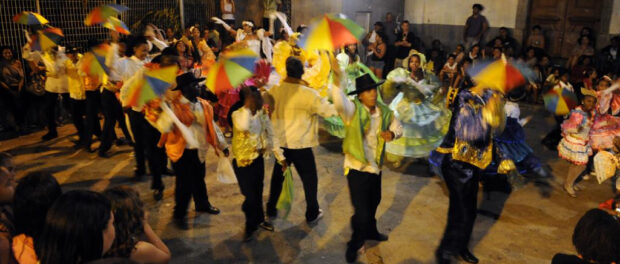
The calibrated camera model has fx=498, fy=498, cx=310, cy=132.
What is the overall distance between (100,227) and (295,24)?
14199 mm

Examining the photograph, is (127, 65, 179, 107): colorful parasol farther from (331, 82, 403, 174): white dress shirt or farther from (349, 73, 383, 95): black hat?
(349, 73, 383, 95): black hat

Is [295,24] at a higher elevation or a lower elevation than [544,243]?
higher

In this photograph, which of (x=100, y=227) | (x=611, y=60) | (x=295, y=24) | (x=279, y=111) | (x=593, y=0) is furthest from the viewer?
(x=295, y=24)

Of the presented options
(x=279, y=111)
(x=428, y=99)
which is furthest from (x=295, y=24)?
(x=279, y=111)

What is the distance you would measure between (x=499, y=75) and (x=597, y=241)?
1897 millimetres

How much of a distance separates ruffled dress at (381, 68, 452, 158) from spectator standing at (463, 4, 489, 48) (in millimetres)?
7437

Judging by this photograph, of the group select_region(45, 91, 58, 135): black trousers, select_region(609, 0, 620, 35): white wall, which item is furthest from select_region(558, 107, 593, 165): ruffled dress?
select_region(45, 91, 58, 135): black trousers

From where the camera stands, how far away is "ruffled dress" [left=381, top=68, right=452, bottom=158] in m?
7.12

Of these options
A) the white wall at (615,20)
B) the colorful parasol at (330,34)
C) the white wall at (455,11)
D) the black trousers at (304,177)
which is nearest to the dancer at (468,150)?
the colorful parasol at (330,34)

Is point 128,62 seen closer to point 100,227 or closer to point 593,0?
point 100,227

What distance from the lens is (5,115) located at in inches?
352

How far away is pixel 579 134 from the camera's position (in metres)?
6.29

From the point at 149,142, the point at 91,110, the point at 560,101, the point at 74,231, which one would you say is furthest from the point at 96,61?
the point at 560,101

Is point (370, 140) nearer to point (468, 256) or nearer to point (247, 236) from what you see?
point (468, 256)
